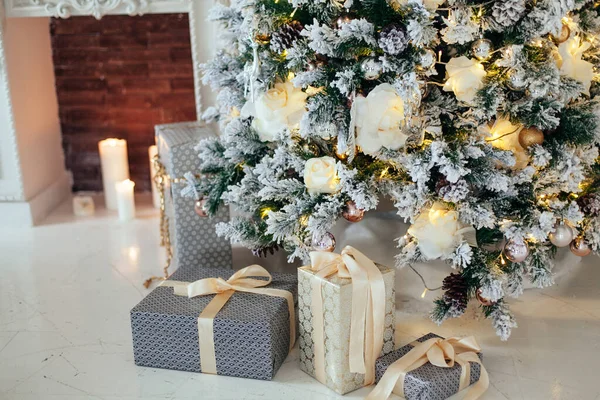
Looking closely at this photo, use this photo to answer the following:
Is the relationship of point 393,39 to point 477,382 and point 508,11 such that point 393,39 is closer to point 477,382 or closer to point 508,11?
point 508,11

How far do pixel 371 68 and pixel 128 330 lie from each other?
779 mm

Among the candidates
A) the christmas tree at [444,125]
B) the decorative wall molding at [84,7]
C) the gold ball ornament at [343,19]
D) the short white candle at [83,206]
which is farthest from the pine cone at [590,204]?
the short white candle at [83,206]

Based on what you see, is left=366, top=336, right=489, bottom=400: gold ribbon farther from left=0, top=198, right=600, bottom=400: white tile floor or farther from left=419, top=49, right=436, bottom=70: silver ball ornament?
left=419, top=49, right=436, bottom=70: silver ball ornament

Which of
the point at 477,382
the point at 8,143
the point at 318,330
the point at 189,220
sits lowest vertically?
the point at 477,382

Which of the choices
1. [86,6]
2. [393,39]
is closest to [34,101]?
[86,6]

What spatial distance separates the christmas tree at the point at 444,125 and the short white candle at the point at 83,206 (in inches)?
41.2

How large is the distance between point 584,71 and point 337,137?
505 mm

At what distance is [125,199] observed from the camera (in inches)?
91.0

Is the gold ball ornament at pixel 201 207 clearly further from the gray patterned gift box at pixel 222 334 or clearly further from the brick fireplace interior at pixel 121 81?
the brick fireplace interior at pixel 121 81

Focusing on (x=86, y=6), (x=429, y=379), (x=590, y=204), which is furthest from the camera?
(x=86, y=6)

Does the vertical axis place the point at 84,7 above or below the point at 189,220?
above

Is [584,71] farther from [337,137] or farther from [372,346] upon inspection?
[372,346]

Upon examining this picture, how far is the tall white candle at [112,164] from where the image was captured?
238 cm

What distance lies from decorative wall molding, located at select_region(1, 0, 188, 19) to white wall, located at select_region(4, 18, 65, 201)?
8 cm
